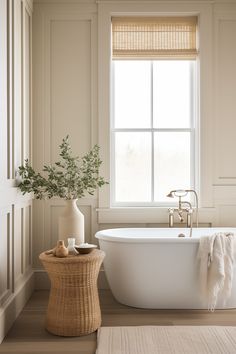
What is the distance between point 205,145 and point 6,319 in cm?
242

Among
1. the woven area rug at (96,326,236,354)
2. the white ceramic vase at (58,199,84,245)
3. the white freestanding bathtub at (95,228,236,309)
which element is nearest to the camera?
the woven area rug at (96,326,236,354)

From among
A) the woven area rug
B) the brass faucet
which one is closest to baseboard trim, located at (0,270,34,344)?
the woven area rug

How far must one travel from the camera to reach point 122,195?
13.6 ft

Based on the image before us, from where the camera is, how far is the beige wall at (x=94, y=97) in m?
3.99

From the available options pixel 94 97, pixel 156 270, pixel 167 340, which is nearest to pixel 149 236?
pixel 156 270

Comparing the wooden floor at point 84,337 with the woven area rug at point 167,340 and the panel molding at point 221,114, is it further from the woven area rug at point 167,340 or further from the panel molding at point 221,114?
the panel molding at point 221,114

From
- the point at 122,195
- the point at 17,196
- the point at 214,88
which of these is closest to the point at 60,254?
the point at 17,196

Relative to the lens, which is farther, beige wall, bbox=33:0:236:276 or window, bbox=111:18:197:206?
window, bbox=111:18:197:206

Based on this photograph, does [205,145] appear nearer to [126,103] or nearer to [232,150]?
[232,150]

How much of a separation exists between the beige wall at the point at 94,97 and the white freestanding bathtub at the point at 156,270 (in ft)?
2.43

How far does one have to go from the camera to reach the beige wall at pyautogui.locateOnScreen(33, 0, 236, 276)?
3.99 m

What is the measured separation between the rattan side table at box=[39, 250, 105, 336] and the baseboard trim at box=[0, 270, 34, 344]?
1.00 ft

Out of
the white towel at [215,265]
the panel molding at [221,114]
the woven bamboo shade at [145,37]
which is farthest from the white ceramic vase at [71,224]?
the woven bamboo shade at [145,37]

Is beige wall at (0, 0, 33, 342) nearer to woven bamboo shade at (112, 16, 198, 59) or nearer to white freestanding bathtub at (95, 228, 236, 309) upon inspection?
white freestanding bathtub at (95, 228, 236, 309)
